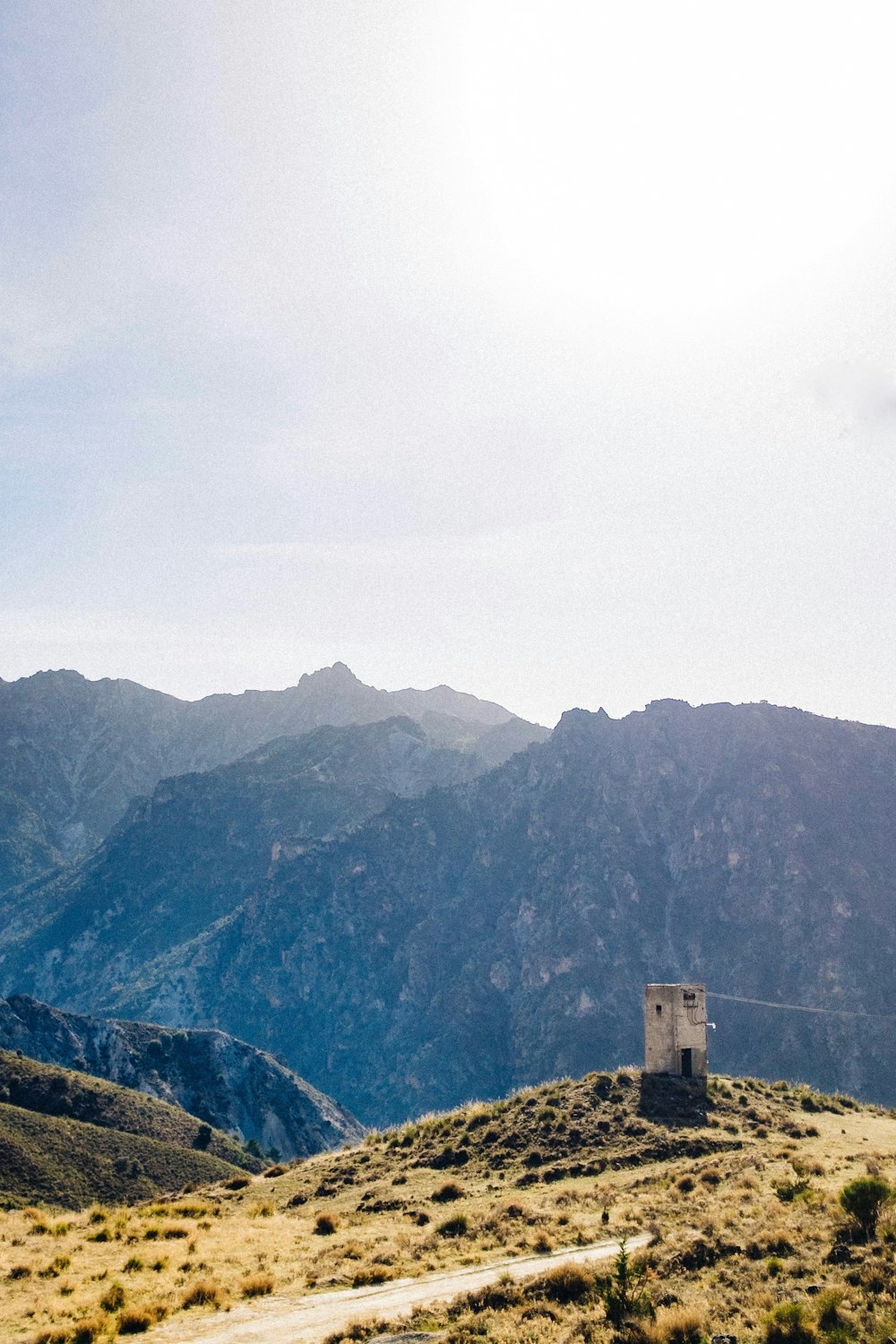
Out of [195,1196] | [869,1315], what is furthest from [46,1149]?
[869,1315]

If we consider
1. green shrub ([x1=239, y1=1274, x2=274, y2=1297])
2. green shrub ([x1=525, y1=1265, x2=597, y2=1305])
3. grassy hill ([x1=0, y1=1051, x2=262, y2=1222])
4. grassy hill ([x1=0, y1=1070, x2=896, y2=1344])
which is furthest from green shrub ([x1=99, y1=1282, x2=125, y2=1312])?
grassy hill ([x1=0, y1=1051, x2=262, y2=1222])

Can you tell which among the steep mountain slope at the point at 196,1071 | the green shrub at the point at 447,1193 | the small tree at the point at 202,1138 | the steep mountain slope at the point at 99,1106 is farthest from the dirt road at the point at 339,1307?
the steep mountain slope at the point at 196,1071

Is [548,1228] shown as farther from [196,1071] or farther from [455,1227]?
[196,1071]

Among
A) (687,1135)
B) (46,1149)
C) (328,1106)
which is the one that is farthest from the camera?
(328,1106)

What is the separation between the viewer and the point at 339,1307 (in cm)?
1997

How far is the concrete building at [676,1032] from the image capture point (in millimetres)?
46969

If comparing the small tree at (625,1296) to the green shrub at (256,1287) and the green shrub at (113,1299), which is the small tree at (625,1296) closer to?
the green shrub at (256,1287)

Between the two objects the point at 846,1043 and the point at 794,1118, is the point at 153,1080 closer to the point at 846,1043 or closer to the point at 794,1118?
the point at 794,1118

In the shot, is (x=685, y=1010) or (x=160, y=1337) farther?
(x=685, y=1010)

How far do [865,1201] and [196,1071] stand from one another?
14628cm

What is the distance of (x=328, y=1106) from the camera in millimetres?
167375

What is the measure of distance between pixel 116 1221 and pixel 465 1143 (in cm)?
1578

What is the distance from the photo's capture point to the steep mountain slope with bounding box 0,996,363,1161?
135875 millimetres

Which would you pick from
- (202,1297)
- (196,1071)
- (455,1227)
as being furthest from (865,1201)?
(196,1071)
